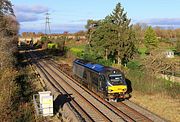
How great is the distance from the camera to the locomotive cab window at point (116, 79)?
27.1 meters

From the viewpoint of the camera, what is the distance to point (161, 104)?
84.3 feet

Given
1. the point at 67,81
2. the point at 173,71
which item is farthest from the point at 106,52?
the point at 173,71

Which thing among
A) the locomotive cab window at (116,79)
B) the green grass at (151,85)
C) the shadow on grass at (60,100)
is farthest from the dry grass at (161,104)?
the shadow on grass at (60,100)

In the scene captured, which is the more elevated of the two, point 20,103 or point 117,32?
point 117,32

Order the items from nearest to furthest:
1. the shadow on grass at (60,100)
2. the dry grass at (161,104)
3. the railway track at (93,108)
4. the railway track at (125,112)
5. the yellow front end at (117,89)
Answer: the railway track at (125,112)
the railway track at (93,108)
the dry grass at (161,104)
the shadow on grass at (60,100)
the yellow front end at (117,89)

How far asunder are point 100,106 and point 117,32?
93.5ft

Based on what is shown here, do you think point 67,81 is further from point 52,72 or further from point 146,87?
point 146,87

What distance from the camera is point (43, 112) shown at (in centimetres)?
2173

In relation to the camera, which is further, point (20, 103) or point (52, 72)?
point (52, 72)

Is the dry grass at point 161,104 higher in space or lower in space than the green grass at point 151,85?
lower

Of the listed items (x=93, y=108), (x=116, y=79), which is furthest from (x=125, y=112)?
(x=116, y=79)

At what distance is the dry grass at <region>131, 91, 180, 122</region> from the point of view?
22.7m

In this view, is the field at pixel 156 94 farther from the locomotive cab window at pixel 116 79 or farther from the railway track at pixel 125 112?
the locomotive cab window at pixel 116 79

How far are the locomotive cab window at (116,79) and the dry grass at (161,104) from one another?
209 centimetres
